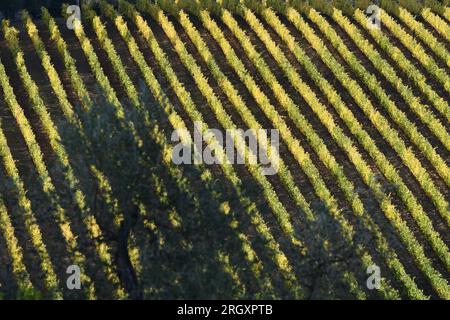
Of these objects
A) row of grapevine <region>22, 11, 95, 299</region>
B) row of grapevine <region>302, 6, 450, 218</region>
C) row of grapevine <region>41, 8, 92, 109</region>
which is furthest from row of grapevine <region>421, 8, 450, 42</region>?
row of grapevine <region>22, 11, 95, 299</region>

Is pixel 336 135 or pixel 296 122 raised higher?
pixel 296 122

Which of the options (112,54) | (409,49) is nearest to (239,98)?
(112,54)

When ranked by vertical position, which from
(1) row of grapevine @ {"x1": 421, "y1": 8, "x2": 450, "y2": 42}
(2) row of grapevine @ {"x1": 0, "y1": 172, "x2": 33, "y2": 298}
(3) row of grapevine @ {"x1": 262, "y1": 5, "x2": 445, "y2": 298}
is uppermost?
(1) row of grapevine @ {"x1": 421, "y1": 8, "x2": 450, "y2": 42}

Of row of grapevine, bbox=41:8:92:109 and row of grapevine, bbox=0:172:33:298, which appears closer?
row of grapevine, bbox=0:172:33:298

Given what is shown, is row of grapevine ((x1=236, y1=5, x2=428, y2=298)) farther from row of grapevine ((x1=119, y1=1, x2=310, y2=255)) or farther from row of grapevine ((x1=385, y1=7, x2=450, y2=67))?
row of grapevine ((x1=385, y1=7, x2=450, y2=67))

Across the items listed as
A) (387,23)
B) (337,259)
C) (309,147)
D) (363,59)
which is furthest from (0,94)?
(337,259)

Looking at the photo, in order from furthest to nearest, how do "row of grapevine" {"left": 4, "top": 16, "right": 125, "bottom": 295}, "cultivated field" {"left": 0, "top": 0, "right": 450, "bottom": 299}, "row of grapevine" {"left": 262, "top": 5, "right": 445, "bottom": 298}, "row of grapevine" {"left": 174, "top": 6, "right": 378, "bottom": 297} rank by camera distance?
"row of grapevine" {"left": 174, "top": 6, "right": 378, "bottom": 297} → "row of grapevine" {"left": 4, "top": 16, "right": 125, "bottom": 295} → "row of grapevine" {"left": 262, "top": 5, "right": 445, "bottom": 298} → "cultivated field" {"left": 0, "top": 0, "right": 450, "bottom": 299}

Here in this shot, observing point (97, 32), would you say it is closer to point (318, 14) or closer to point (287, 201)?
point (318, 14)

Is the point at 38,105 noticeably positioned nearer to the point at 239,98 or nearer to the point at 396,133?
the point at 239,98
